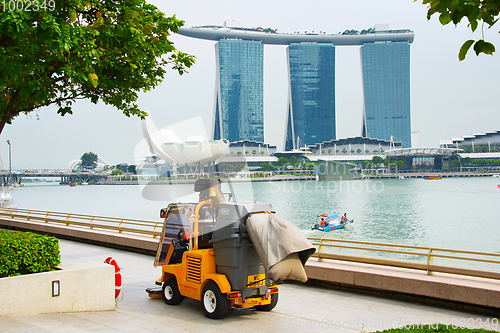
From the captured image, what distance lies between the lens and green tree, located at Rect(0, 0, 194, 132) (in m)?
5.77

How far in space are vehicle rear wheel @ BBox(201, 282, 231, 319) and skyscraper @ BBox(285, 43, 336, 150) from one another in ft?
579

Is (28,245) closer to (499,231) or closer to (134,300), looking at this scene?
(134,300)

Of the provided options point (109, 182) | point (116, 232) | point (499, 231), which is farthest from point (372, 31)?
point (116, 232)

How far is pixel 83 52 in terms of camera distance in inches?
254

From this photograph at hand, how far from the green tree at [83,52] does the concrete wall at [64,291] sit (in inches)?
115

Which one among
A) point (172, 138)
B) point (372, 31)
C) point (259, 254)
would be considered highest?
point (372, 31)

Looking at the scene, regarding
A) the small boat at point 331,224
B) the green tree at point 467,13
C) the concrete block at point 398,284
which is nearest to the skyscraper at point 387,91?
the small boat at point 331,224

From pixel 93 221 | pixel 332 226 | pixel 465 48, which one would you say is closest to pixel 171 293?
pixel 465 48

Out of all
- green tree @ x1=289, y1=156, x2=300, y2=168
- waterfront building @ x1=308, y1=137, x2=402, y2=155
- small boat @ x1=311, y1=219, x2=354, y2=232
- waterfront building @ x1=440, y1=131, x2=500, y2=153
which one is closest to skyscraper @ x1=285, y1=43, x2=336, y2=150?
waterfront building @ x1=308, y1=137, x2=402, y2=155

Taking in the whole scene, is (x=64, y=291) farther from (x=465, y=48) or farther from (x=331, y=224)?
(x=331, y=224)

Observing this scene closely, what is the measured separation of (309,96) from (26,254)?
183384 mm

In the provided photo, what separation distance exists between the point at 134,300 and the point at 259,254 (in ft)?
10.8

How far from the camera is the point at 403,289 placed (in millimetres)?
7238

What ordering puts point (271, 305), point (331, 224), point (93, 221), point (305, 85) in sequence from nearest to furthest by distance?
point (271, 305), point (93, 221), point (331, 224), point (305, 85)
